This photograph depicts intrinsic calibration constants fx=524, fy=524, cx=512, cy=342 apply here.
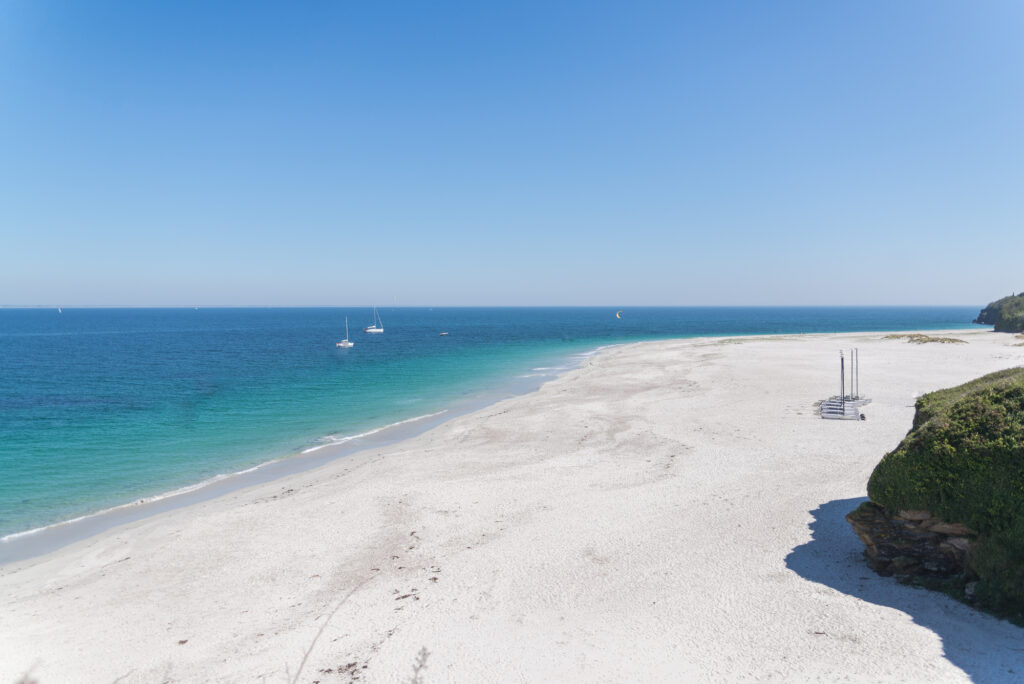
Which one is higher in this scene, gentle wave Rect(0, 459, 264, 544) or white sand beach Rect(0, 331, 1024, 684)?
white sand beach Rect(0, 331, 1024, 684)

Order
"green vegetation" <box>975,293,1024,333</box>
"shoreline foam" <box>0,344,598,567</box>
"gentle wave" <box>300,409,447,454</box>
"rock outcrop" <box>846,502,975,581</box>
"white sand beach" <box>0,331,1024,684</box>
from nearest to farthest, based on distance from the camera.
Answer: "white sand beach" <box>0,331,1024,684</box>
"rock outcrop" <box>846,502,975,581</box>
"shoreline foam" <box>0,344,598,567</box>
"gentle wave" <box>300,409,447,454</box>
"green vegetation" <box>975,293,1024,333</box>

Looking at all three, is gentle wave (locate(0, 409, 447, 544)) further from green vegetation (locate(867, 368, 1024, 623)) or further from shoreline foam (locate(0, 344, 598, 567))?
green vegetation (locate(867, 368, 1024, 623))

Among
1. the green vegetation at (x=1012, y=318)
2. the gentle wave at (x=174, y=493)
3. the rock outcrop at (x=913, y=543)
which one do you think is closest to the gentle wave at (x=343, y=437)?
the gentle wave at (x=174, y=493)

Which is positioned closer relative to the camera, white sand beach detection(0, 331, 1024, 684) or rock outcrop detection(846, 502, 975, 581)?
white sand beach detection(0, 331, 1024, 684)

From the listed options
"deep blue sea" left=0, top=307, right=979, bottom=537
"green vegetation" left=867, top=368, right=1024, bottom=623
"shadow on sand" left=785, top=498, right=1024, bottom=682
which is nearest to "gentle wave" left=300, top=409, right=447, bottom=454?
"deep blue sea" left=0, top=307, right=979, bottom=537

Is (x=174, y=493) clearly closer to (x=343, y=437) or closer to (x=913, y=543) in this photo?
(x=343, y=437)

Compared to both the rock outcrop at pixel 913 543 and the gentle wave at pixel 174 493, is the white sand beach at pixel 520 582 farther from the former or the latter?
the gentle wave at pixel 174 493
